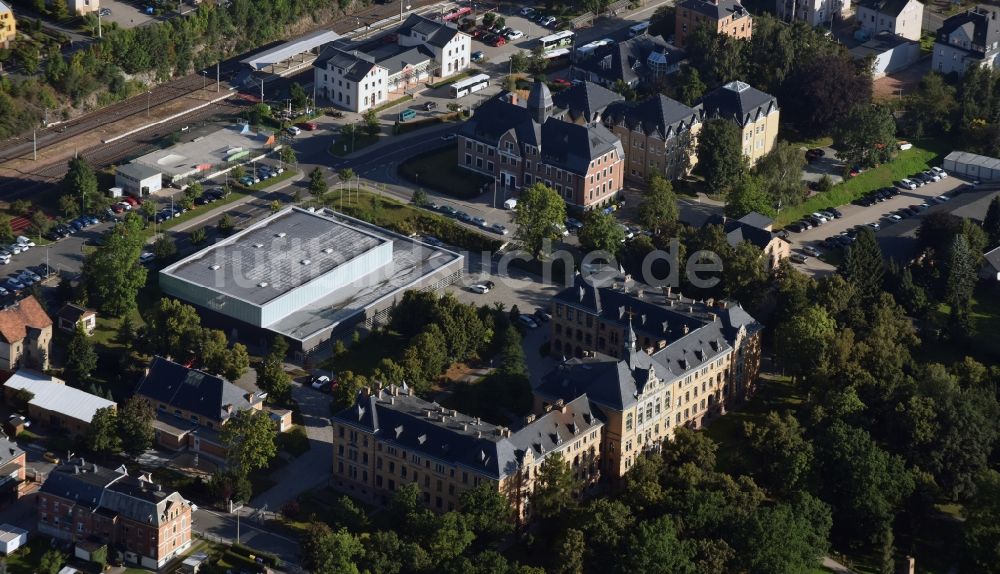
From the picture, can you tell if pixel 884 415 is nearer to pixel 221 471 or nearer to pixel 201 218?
pixel 221 471

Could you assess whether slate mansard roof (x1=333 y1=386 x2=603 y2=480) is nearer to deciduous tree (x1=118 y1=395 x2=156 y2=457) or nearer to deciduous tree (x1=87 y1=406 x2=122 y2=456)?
deciduous tree (x1=118 y1=395 x2=156 y2=457)

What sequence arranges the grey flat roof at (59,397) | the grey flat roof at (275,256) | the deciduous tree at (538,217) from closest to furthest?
the grey flat roof at (59,397)
the grey flat roof at (275,256)
the deciduous tree at (538,217)

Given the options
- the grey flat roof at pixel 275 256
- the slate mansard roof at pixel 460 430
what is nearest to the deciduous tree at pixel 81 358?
the grey flat roof at pixel 275 256

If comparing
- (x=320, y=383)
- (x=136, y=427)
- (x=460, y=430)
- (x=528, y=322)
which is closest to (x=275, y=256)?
(x=320, y=383)

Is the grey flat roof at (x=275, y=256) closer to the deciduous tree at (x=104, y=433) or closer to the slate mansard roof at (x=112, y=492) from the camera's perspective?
the deciduous tree at (x=104, y=433)

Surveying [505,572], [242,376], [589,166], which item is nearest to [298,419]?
[242,376]

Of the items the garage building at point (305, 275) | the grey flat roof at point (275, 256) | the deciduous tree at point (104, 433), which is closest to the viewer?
the deciduous tree at point (104, 433)
